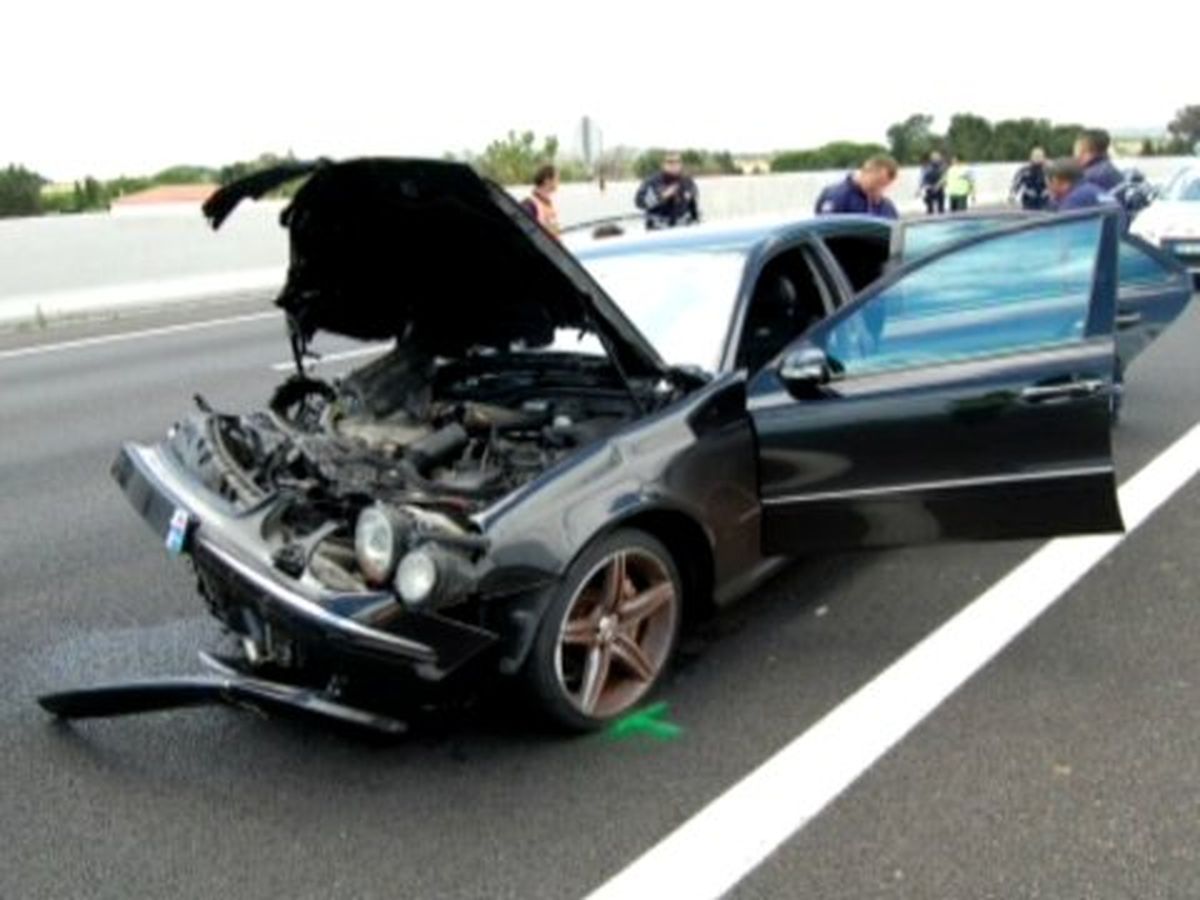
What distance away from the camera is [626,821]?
3334 mm

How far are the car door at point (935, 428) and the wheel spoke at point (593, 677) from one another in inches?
31.7

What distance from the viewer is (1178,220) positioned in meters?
14.4

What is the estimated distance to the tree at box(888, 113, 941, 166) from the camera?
50.8 m

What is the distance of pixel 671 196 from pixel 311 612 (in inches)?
435

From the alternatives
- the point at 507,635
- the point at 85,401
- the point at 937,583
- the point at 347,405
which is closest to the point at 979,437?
the point at 937,583

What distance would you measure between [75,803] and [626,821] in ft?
5.05

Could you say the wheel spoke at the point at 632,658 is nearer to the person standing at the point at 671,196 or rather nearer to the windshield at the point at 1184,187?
the person standing at the point at 671,196

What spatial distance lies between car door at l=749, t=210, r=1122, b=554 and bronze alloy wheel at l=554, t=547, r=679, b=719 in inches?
20.8

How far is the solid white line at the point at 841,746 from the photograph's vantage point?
122 inches

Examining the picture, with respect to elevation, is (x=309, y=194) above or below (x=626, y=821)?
above

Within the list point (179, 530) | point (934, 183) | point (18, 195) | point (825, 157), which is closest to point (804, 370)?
point (179, 530)

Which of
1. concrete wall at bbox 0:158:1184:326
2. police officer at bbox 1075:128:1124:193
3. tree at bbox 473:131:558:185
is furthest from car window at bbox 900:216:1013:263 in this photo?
tree at bbox 473:131:558:185

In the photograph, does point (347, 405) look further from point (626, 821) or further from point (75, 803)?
point (626, 821)

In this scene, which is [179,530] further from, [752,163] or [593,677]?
[752,163]
